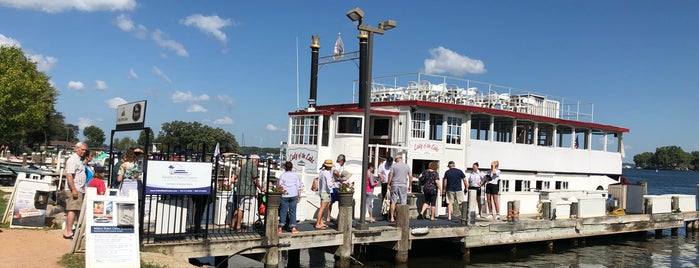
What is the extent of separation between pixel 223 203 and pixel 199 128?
79.5 metres

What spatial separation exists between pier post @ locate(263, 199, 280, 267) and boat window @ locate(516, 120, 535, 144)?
13336mm

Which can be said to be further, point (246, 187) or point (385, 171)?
point (385, 171)

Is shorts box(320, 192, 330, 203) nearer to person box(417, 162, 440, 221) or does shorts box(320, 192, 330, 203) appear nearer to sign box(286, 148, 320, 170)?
person box(417, 162, 440, 221)

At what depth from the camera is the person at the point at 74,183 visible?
1000 cm

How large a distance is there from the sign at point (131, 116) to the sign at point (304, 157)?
779cm

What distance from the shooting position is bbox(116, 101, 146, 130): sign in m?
8.89

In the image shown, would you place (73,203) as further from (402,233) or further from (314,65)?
(314,65)

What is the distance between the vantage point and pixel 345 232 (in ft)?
41.0

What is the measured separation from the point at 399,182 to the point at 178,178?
577 cm

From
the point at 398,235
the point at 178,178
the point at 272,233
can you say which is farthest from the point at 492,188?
the point at 178,178

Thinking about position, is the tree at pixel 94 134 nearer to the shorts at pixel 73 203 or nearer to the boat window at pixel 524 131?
the boat window at pixel 524 131

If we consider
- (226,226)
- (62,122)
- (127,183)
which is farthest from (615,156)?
(62,122)

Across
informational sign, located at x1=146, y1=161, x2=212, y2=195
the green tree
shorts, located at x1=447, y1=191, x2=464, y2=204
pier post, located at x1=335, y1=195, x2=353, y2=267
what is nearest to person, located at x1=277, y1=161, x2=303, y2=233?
pier post, located at x1=335, y1=195, x2=353, y2=267

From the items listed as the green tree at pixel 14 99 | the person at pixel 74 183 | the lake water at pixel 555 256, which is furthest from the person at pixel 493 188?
the green tree at pixel 14 99
